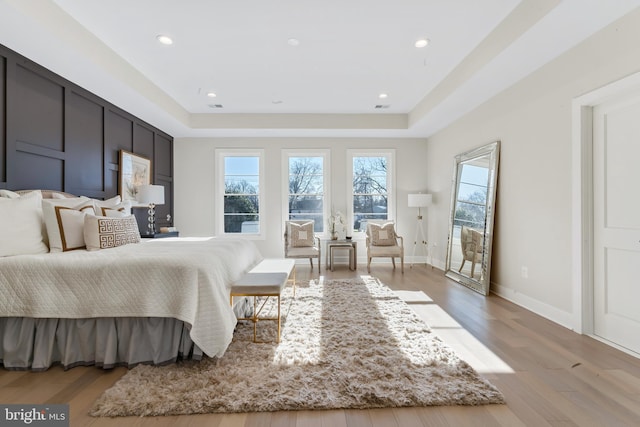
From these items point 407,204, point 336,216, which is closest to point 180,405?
point 336,216

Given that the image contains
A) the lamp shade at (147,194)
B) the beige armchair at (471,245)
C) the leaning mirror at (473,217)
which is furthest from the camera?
the lamp shade at (147,194)

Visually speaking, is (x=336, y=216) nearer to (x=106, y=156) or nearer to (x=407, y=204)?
(x=407, y=204)

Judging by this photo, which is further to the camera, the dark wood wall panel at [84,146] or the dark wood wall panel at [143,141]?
the dark wood wall panel at [143,141]

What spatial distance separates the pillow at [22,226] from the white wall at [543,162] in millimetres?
4492

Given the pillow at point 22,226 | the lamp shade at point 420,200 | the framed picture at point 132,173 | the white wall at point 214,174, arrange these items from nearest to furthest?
the pillow at point 22,226, the framed picture at point 132,173, the lamp shade at point 420,200, the white wall at point 214,174

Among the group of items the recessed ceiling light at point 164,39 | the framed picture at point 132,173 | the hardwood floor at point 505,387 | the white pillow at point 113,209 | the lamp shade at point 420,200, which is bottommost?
the hardwood floor at point 505,387

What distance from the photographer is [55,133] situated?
11.4 feet

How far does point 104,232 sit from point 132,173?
8.29ft

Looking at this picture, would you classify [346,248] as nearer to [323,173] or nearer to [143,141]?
[323,173]

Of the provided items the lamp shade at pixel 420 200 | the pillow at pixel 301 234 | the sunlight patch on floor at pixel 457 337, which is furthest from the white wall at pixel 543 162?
the pillow at pixel 301 234

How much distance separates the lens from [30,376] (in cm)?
207

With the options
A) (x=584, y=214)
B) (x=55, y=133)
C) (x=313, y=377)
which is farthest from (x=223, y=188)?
(x=584, y=214)

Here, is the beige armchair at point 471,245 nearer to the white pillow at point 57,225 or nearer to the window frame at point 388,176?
the window frame at point 388,176

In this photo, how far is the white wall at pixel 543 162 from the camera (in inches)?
102
